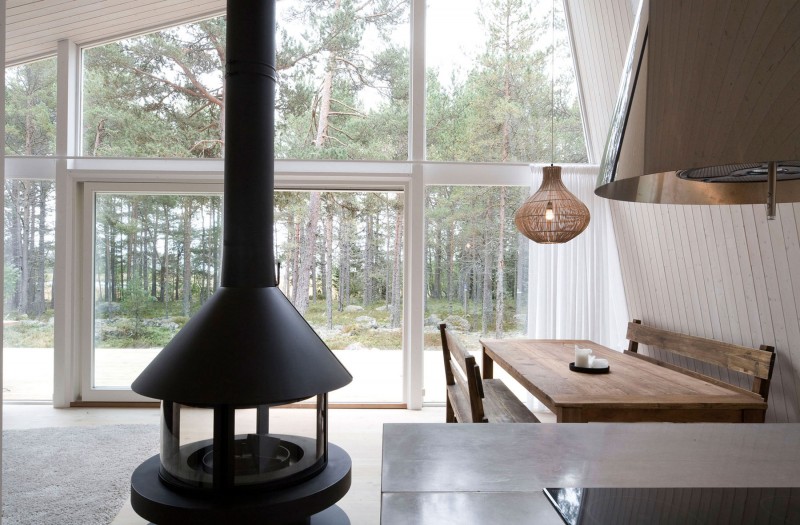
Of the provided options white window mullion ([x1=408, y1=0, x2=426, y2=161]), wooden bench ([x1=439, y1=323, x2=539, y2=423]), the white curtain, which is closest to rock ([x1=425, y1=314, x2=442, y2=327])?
the white curtain

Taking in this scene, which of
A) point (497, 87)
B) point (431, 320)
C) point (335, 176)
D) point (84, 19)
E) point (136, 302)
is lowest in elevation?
point (431, 320)

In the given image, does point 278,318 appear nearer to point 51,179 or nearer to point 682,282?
point 682,282

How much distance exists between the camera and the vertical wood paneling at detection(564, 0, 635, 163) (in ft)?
12.0

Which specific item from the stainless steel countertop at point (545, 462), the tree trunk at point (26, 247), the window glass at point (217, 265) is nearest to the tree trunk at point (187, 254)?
the window glass at point (217, 265)

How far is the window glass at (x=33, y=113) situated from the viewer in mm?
4578

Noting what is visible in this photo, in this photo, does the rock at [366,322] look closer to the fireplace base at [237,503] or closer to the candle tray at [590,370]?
the candle tray at [590,370]

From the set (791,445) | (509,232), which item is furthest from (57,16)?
(791,445)

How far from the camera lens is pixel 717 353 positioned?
10.1ft

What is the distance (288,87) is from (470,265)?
217cm

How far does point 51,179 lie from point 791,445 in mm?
5139

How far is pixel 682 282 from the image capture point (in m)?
3.52

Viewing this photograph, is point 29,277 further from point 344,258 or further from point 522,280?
point 522,280

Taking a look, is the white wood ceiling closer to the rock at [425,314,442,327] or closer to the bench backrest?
the rock at [425,314,442,327]

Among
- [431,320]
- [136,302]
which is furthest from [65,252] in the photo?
[431,320]
